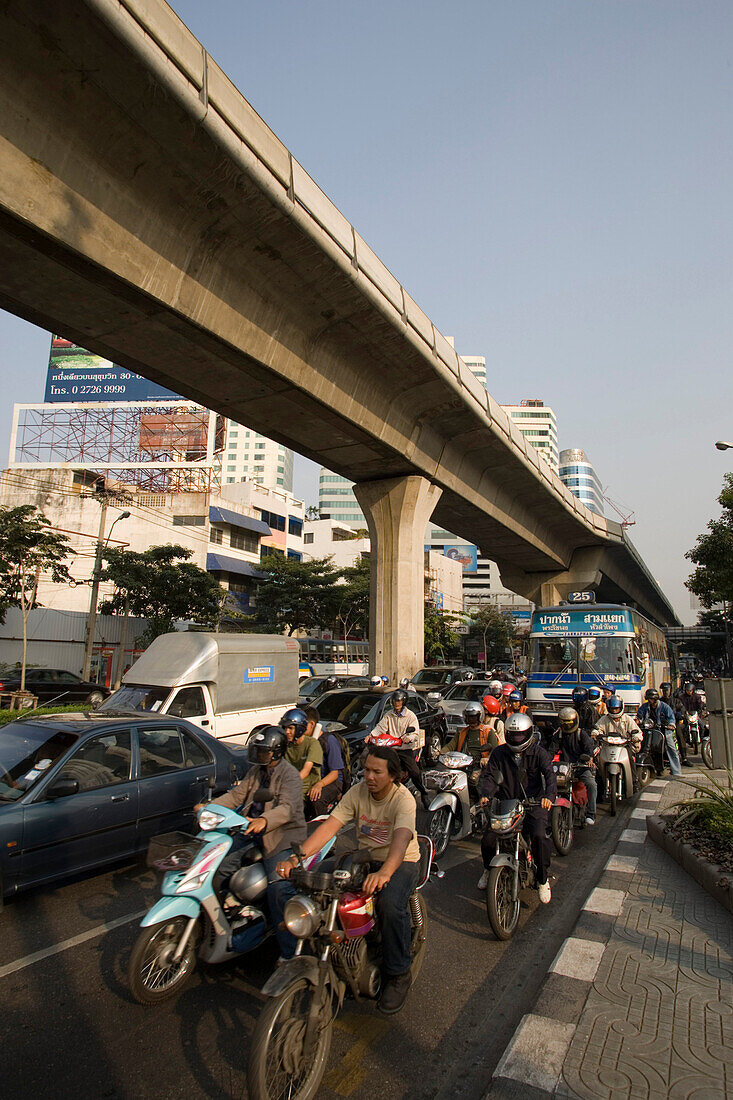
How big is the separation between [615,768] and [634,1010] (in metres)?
6.05

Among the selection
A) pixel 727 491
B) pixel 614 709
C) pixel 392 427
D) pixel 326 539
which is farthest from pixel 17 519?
pixel 326 539

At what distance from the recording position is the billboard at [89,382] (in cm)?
4681

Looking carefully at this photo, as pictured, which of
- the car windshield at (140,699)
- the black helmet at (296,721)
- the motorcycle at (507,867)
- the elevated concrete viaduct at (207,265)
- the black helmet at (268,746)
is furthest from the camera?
the car windshield at (140,699)

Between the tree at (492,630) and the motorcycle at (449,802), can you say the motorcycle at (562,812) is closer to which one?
the motorcycle at (449,802)

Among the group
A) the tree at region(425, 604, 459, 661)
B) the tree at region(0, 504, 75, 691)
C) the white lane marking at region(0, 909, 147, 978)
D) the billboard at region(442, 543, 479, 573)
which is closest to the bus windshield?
the white lane marking at region(0, 909, 147, 978)

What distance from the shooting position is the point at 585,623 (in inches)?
603

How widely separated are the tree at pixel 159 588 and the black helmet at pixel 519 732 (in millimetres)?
25949

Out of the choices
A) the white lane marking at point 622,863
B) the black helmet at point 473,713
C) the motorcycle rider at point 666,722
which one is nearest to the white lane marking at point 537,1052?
the white lane marking at point 622,863

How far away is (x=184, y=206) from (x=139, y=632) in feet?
88.3

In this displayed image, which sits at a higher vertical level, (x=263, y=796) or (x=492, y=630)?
(x=492, y=630)

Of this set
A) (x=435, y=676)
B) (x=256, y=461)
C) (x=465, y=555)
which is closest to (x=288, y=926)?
(x=435, y=676)

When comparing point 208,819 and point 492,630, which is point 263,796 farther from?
point 492,630

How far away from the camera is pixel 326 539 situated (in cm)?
6788

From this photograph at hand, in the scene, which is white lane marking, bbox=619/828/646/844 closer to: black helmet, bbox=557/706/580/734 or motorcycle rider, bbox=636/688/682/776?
black helmet, bbox=557/706/580/734
